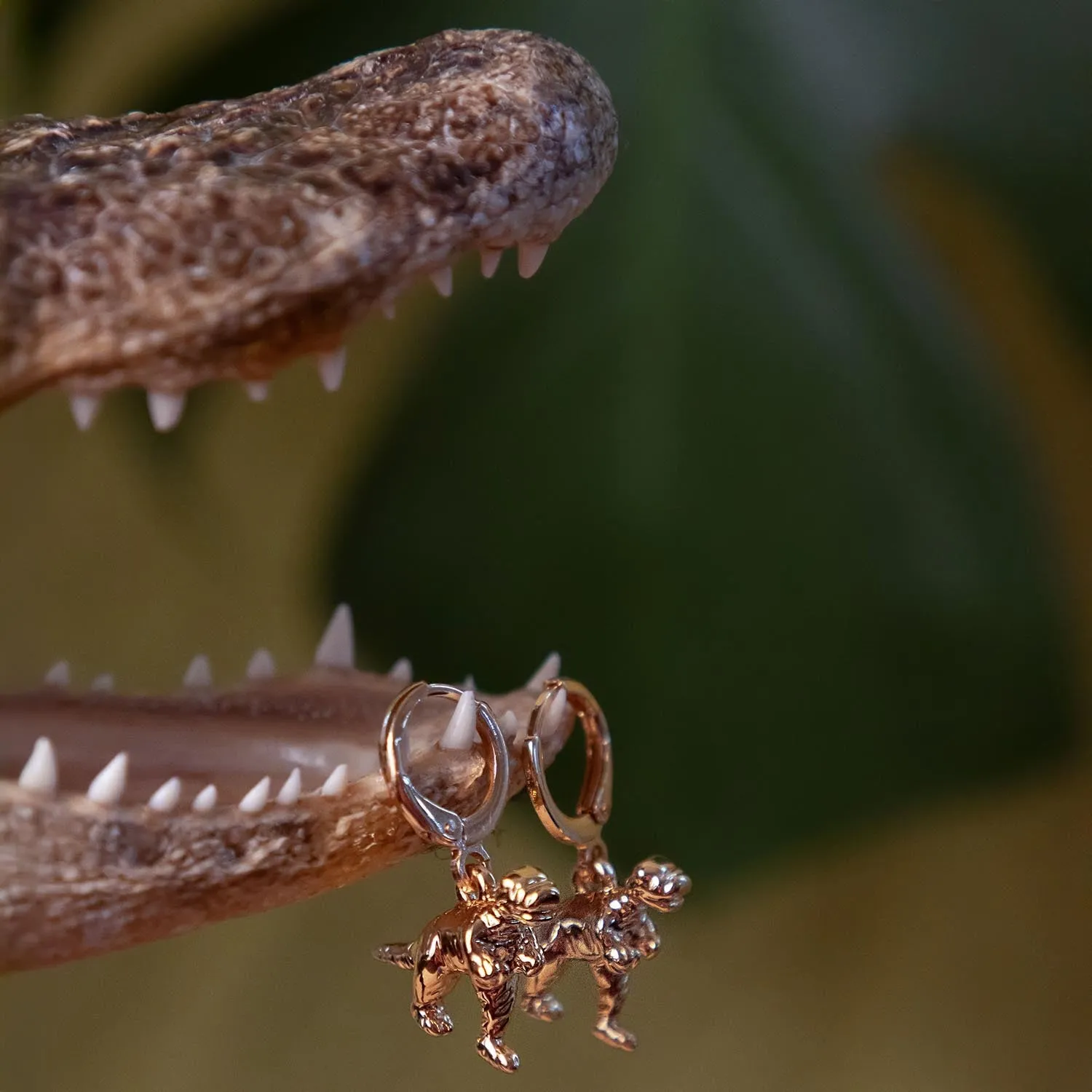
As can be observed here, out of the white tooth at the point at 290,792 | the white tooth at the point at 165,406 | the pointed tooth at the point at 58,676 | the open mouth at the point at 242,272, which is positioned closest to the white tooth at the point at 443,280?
the open mouth at the point at 242,272

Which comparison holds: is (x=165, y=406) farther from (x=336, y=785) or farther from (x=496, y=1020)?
(x=496, y=1020)

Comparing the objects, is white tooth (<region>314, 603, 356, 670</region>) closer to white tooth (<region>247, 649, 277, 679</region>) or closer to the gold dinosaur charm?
white tooth (<region>247, 649, 277, 679</region>)

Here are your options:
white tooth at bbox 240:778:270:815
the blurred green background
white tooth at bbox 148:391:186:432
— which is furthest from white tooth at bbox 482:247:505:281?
the blurred green background

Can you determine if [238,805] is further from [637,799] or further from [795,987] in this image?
[795,987]

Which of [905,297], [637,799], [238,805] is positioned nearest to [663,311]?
[905,297]

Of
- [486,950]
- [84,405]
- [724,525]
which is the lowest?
[724,525]

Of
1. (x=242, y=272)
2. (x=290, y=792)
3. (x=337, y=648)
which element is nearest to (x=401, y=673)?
(x=337, y=648)

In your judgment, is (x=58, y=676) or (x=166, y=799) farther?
(x=58, y=676)
